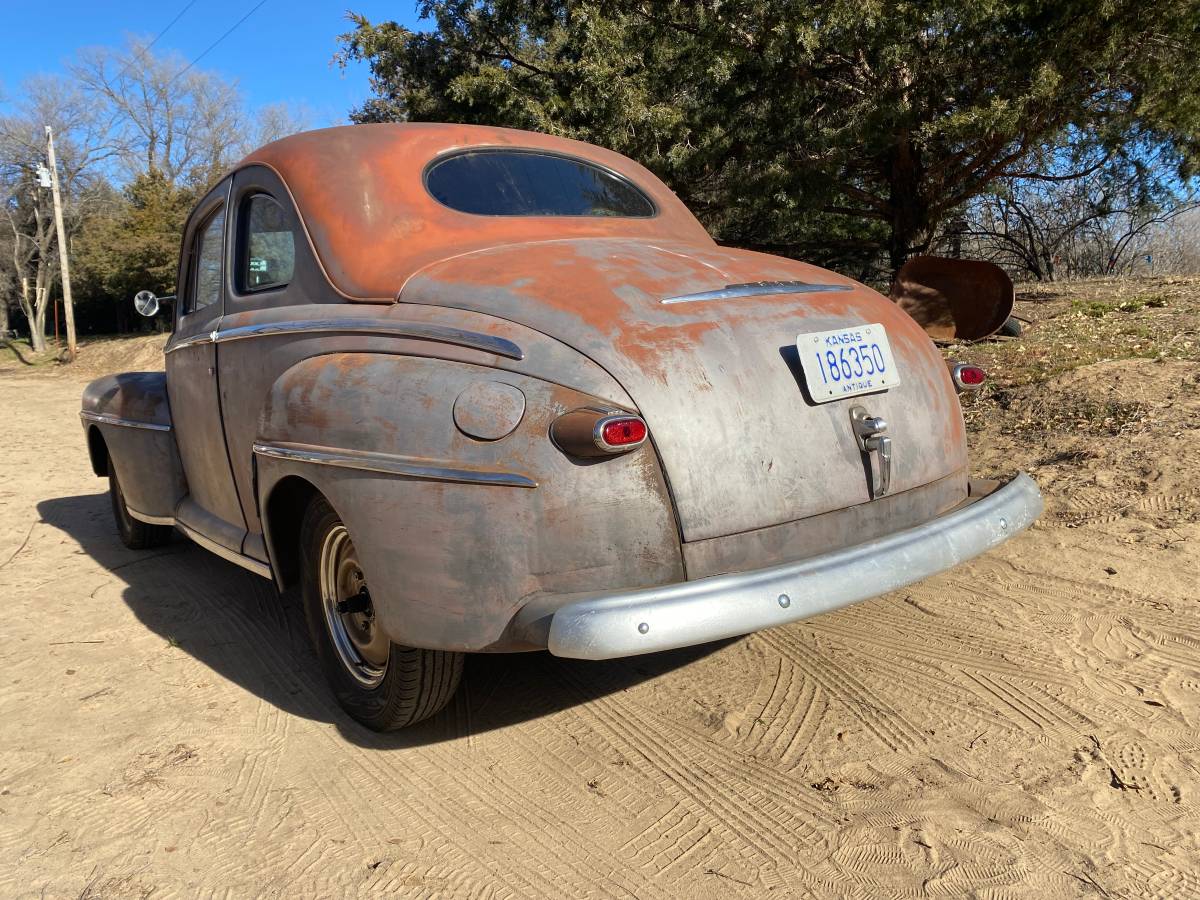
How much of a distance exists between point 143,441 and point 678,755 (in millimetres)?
3068

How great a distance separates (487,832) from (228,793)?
0.83 meters

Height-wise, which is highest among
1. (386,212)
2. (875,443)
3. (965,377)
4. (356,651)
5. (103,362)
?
(386,212)

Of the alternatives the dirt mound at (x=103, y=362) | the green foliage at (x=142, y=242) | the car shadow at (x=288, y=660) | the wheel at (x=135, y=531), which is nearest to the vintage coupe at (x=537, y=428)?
the car shadow at (x=288, y=660)

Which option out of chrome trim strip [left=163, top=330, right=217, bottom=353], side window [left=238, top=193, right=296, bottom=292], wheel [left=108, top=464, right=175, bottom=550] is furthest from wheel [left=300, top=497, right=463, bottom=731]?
wheel [left=108, top=464, right=175, bottom=550]

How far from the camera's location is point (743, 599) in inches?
88.5

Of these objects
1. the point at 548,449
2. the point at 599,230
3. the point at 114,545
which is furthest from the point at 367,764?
the point at 114,545

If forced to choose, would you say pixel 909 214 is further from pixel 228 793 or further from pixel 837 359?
pixel 228 793

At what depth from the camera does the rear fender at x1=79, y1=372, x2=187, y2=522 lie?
424 centimetres

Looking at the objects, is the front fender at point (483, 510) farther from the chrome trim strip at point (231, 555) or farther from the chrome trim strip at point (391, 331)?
the chrome trim strip at point (231, 555)

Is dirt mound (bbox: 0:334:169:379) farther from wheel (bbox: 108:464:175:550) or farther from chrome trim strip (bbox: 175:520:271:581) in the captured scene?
chrome trim strip (bbox: 175:520:271:581)

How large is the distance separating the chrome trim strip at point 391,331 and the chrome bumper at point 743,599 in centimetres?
72

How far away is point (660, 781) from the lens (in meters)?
2.58

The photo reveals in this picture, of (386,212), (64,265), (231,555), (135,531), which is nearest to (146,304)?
(135,531)

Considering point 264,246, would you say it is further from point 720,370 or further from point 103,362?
point 103,362
